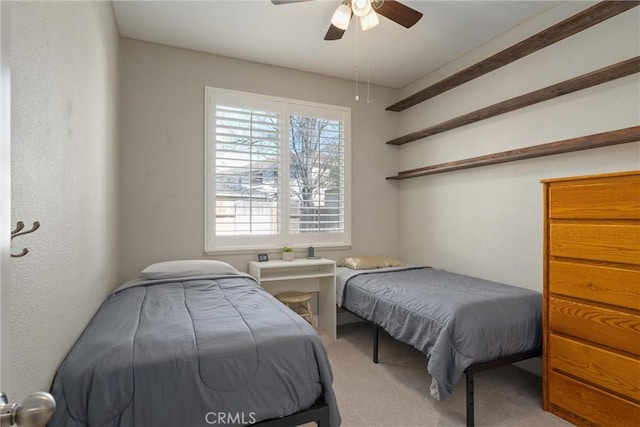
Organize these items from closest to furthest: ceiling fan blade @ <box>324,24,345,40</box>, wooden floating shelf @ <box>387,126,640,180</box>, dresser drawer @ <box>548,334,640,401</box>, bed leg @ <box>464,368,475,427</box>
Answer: dresser drawer @ <box>548,334,640,401</box>, bed leg @ <box>464,368,475,427</box>, wooden floating shelf @ <box>387,126,640,180</box>, ceiling fan blade @ <box>324,24,345,40</box>

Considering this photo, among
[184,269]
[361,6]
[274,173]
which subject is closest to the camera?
[361,6]

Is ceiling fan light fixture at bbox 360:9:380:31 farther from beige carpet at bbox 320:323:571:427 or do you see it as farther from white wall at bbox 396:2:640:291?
beige carpet at bbox 320:323:571:427

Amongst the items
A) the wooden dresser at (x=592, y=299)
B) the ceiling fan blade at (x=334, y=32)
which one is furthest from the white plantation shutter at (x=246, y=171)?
the wooden dresser at (x=592, y=299)

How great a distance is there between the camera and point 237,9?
2.59m

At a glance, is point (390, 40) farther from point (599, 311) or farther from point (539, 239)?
point (599, 311)

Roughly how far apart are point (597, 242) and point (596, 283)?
0.22 metres

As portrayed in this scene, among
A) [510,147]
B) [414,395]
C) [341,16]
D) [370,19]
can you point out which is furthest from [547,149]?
[414,395]

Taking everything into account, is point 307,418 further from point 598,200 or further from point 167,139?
point 167,139

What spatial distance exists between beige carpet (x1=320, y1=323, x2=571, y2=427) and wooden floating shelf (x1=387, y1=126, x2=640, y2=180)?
171cm

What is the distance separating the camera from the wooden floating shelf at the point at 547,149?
2.04 m

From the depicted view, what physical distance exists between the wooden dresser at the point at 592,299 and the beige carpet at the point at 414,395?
0.24m

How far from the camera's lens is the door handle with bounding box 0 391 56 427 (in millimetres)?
491

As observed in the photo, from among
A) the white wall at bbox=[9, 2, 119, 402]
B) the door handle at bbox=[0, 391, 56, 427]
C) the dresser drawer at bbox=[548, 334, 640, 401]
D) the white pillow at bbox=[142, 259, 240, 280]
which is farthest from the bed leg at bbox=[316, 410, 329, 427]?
the white pillow at bbox=[142, 259, 240, 280]

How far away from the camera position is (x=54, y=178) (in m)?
1.22
